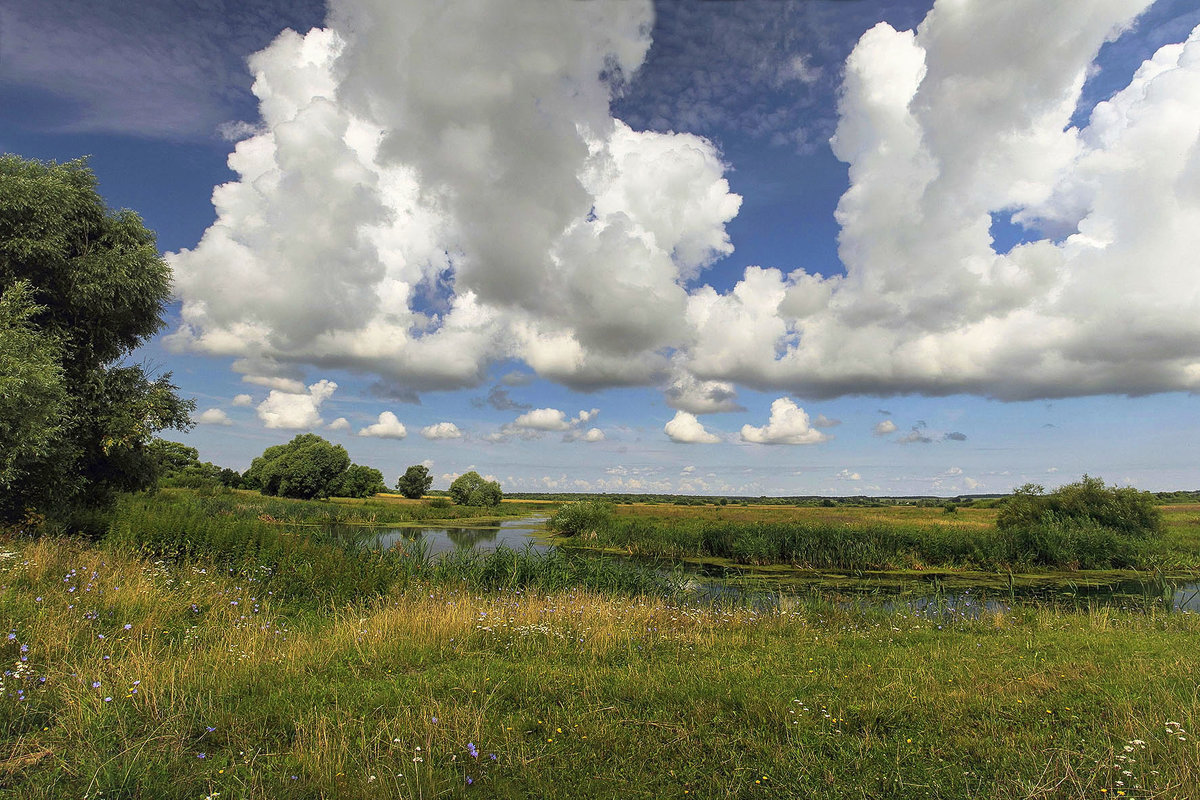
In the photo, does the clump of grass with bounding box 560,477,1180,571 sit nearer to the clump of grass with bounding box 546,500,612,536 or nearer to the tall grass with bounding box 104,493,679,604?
the clump of grass with bounding box 546,500,612,536

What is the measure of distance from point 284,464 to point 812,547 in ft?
238

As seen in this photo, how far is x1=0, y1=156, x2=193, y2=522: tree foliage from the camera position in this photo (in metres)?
13.1

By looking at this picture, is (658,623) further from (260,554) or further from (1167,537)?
(1167,537)

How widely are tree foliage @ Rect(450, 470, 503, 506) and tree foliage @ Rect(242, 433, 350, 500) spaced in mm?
16529

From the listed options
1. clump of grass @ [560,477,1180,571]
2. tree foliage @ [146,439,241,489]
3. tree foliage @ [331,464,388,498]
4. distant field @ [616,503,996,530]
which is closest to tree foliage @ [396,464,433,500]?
tree foliage @ [331,464,388,498]

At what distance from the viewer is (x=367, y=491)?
86.5m

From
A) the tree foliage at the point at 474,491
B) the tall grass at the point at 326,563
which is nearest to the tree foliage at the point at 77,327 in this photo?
the tall grass at the point at 326,563

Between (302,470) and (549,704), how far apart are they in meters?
79.2

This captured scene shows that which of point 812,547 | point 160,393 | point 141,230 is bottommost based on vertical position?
point 812,547

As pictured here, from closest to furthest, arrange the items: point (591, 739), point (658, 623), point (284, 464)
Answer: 1. point (591, 739)
2. point (658, 623)
3. point (284, 464)

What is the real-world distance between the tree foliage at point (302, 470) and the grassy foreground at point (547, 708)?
238 ft

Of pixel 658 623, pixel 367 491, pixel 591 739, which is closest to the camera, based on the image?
pixel 591 739

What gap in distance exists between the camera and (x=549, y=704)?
5.22 meters

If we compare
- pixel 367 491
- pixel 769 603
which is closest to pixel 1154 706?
pixel 769 603
